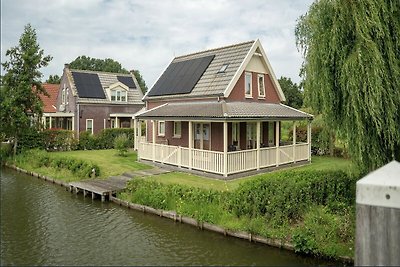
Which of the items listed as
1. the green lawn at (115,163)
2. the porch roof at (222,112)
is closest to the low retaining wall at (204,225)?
the green lawn at (115,163)

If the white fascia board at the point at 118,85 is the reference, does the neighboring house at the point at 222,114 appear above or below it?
below

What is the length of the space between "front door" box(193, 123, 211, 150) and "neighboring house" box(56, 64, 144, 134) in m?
13.6

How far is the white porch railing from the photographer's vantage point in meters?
18.2

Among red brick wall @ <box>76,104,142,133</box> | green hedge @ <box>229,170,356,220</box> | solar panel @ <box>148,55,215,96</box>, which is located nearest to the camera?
green hedge @ <box>229,170,356,220</box>

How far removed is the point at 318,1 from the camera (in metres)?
11.2

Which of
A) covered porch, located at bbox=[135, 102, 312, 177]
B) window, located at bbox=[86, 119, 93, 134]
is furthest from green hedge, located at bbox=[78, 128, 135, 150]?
covered porch, located at bbox=[135, 102, 312, 177]

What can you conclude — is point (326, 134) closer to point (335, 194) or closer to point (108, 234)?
point (335, 194)

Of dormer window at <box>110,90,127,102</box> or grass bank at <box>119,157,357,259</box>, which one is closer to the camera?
grass bank at <box>119,157,357,259</box>

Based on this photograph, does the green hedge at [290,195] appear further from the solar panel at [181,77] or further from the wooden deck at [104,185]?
the solar panel at [181,77]

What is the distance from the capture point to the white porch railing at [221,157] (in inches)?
717

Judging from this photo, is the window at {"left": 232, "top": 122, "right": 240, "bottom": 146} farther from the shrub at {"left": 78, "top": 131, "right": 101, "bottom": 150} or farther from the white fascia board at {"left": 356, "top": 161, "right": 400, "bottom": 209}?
the white fascia board at {"left": 356, "top": 161, "right": 400, "bottom": 209}

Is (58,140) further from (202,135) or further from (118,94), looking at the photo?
(202,135)

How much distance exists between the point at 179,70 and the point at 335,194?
709 inches

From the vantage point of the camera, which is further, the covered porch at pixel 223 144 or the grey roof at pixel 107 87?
the grey roof at pixel 107 87
